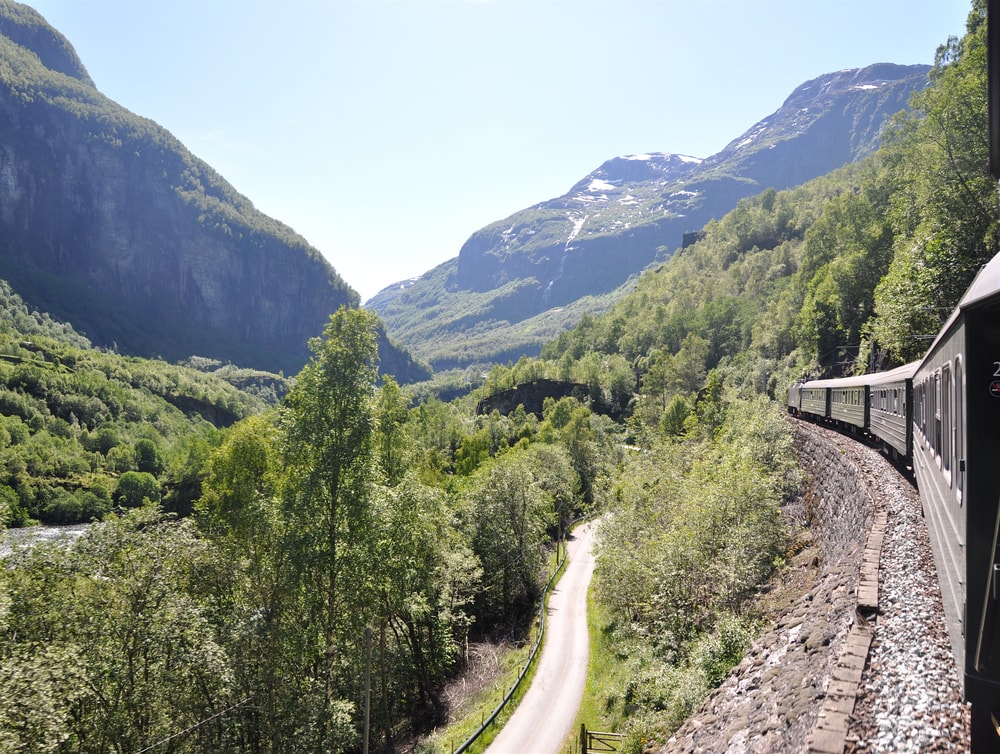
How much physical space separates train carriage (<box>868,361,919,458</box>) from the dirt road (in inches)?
674

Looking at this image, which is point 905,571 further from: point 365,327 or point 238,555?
point 238,555

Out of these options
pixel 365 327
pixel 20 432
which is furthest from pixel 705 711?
pixel 20 432

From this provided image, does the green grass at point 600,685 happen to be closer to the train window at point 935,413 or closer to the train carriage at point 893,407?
the train carriage at point 893,407

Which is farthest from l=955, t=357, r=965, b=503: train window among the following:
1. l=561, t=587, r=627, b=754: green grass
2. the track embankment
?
l=561, t=587, r=627, b=754: green grass

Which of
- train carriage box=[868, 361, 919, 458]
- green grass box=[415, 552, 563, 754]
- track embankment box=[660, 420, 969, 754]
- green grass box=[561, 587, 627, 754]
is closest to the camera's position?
track embankment box=[660, 420, 969, 754]

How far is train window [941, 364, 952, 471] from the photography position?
21.1ft

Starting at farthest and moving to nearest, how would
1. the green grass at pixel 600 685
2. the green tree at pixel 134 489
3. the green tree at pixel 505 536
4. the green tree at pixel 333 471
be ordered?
1. the green tree at pixel 134 489
2. the green tree at pixel 505 536
3. the green grass at pixel 600 685
4. the green tree at pixel 333 471

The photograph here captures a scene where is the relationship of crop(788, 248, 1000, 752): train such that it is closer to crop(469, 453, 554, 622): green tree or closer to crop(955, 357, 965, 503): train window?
crop(955, 357, 965, 503): train window

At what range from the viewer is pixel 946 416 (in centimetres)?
676

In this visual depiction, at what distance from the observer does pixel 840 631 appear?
8.77m

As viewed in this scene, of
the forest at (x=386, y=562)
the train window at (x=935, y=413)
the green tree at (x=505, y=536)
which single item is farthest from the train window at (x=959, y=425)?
the green tree at (x=505, y=536)

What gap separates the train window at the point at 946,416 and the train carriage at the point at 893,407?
8.17 meters

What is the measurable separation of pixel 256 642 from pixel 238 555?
3590mm

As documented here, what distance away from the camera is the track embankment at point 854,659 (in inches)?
243
